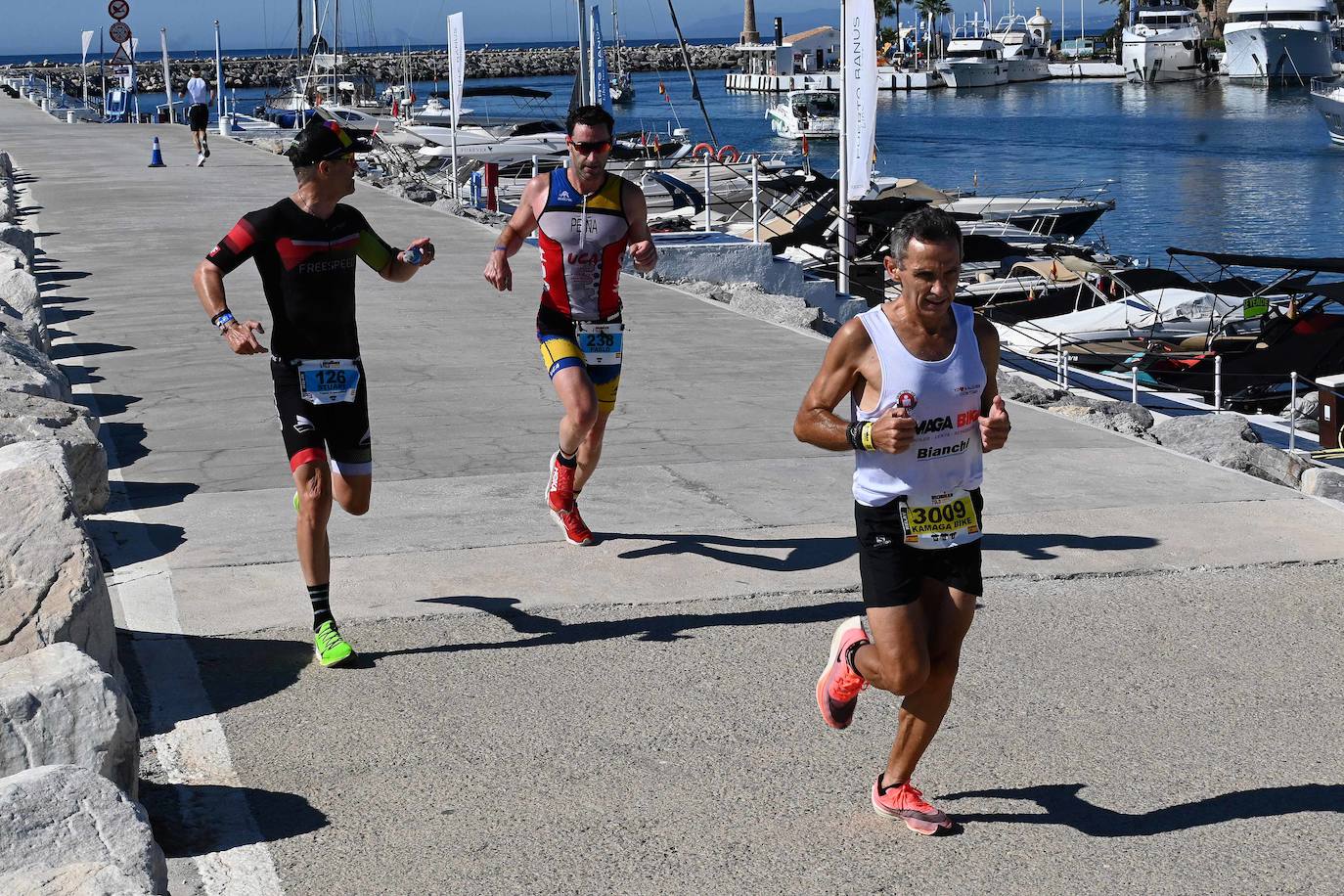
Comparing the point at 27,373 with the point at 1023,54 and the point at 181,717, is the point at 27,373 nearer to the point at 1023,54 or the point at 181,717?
the point at 181,717

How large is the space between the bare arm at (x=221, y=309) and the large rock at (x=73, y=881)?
2501 mm

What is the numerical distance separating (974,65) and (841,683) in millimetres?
128368

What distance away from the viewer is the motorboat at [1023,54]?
13262 centimetres

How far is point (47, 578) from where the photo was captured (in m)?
5.18

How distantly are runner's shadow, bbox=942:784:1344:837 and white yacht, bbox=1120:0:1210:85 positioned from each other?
4882 inches

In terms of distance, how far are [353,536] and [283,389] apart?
172 cm

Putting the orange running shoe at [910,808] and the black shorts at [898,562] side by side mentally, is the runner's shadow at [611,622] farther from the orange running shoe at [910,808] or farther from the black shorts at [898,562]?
the black shorts at [898,562]

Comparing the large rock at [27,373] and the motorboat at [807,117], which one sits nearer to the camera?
the large rock at [27,373]

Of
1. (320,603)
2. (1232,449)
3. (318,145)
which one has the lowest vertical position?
(1232,449)

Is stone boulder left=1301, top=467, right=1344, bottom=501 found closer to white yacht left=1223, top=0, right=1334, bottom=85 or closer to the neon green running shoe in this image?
the neon green running shoe

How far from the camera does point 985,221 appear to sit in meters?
32.9

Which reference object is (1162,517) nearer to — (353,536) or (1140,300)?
(353,536)

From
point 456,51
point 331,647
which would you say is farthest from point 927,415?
point 456,51

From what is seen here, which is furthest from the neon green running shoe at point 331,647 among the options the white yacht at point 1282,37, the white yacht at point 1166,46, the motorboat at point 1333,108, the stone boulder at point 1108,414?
the white yacht at point 1166,46
